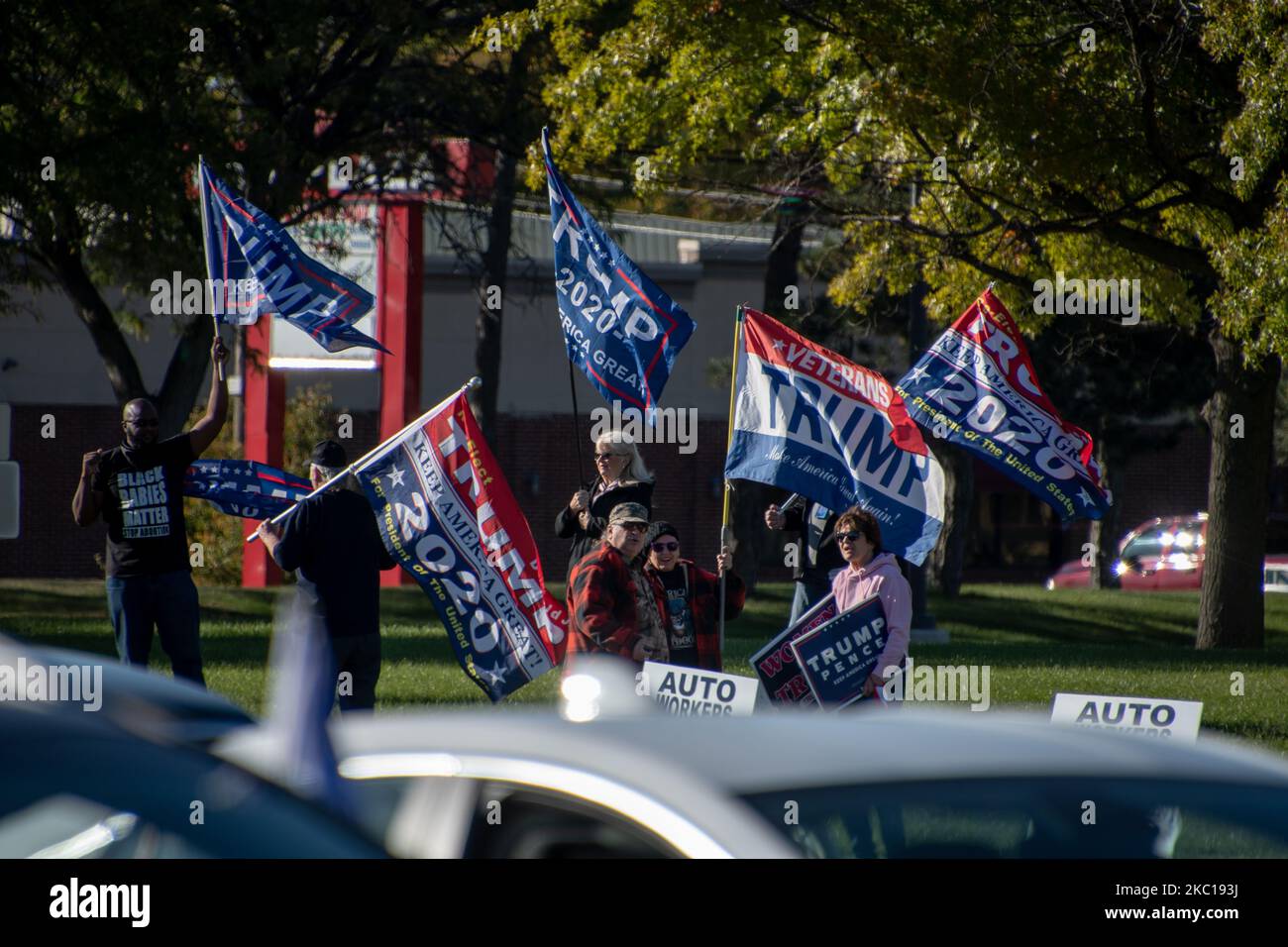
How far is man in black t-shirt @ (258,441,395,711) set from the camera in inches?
330

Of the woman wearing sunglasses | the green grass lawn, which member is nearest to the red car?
the green grass lawn

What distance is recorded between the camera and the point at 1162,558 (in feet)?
110

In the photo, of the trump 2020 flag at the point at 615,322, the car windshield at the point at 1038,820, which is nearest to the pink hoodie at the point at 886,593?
the trump 2020 flag at the point at 615,322

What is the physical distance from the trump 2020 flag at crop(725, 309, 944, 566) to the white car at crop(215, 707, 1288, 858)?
569 centimetres

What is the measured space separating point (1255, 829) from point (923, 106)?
41.2 feet

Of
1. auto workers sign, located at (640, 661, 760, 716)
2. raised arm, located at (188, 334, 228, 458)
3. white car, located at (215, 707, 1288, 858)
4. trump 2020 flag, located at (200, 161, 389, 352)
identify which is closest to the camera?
white car, located at (215, 707, 1288, 858)

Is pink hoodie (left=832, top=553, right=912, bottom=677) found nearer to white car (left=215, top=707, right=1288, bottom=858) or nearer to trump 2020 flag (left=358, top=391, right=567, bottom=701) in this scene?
trump 2020 flag (left=358, top=391, right=567, bottom=701)

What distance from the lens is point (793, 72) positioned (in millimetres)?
16688

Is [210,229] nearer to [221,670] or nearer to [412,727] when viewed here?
[221,670]

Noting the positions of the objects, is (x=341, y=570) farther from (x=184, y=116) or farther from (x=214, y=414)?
(x=184, y=116)

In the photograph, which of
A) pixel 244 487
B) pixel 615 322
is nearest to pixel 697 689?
pixel 615 322

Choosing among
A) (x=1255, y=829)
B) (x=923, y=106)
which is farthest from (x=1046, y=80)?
(x=1255, y=829)

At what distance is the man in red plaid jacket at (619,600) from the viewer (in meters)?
7.49

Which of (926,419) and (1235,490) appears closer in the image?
(926,419)
